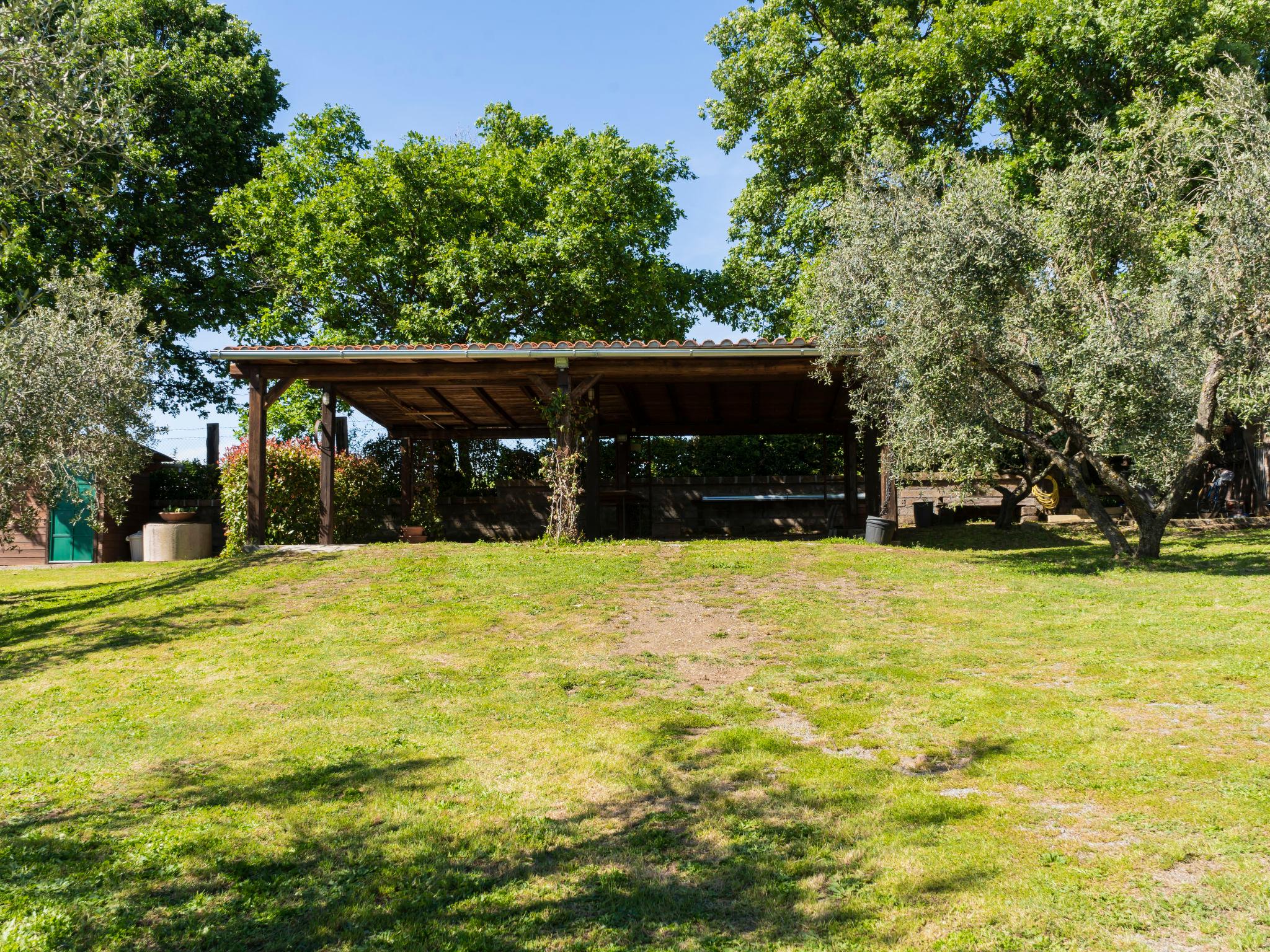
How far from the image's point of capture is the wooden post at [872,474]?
14.5 meters

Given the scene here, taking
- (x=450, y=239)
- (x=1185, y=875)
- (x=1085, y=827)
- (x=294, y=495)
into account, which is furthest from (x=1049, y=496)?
(x=1185, y=875)

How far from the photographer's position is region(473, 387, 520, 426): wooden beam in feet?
47.2

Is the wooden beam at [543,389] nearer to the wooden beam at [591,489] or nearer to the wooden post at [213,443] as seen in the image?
the wooden beam at [591,489]

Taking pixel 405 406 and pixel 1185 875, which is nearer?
pixel 1185 875

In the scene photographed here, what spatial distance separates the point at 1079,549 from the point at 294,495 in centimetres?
1215

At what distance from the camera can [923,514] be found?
1802cm

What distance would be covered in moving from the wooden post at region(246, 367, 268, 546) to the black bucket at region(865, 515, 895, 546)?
8.95 m

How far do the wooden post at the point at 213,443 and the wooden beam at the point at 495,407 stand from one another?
255 inches

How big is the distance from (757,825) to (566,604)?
4842mm

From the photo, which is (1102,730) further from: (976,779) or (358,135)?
(358,135)

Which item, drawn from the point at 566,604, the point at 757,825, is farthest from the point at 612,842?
the point at 566,604

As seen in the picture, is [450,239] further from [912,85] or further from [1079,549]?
[1079,549]

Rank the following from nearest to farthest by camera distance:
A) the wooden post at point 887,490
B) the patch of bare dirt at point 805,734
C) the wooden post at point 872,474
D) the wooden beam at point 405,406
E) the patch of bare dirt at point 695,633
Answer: the patch of bare dirt at point 805,734 → the patch of bare dirt at point 695,633 → the wooden post at point 887,490 → the wooden beam at point 405,406 → the wooden post at point 872,474

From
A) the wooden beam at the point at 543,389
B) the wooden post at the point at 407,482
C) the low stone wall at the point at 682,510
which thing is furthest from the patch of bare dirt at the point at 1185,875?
the wooden post at the point at 407,482
